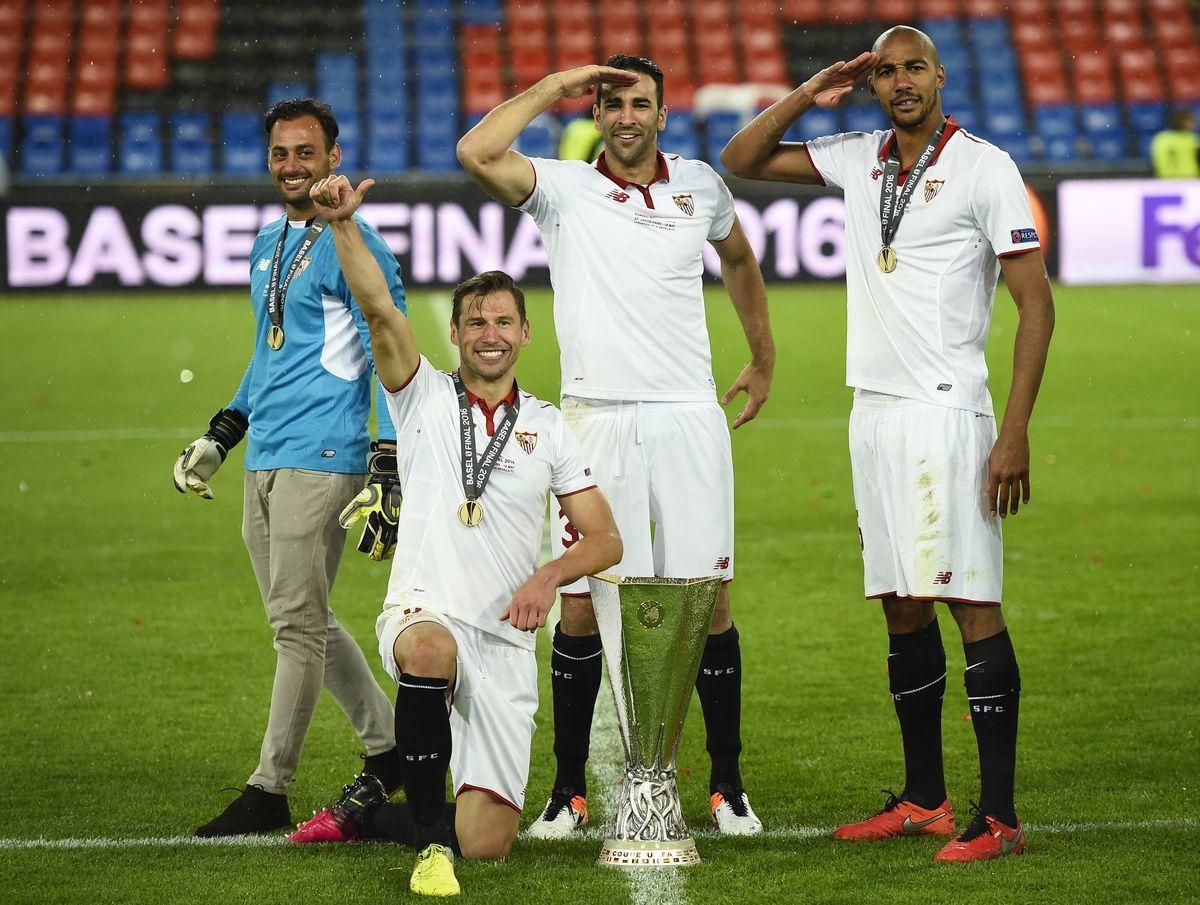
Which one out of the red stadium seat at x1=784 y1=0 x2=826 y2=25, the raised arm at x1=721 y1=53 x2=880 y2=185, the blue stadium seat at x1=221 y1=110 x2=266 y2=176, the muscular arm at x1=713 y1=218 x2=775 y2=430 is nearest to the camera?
the raised arm at x1=721 y1=53 x2=880 y2=185

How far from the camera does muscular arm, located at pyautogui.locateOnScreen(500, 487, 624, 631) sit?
4328mm

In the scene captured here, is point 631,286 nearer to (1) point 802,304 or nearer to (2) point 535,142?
(1) point 802,304

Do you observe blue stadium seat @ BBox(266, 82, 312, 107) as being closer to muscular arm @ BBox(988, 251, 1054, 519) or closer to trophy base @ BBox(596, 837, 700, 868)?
muscular arm @ BBox(988, 251, 1054, 519)

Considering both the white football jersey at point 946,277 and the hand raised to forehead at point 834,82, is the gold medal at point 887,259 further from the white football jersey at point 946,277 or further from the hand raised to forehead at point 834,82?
the hand raised to forehead at point 834,82

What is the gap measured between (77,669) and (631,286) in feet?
10.2

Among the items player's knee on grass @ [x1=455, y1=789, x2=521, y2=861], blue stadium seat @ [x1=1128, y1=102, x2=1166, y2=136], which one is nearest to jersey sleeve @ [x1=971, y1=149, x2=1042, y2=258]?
player's knee on grass @ [x1=455, y1=789, x2=521, y2=861]

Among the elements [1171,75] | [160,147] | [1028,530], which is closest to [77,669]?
[1028,530]

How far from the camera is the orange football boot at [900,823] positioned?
4.67 meters

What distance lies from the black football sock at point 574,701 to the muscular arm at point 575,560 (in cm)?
50

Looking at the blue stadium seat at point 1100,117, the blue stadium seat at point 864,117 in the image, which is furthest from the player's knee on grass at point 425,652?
the blue stadium seat at point 1100,117

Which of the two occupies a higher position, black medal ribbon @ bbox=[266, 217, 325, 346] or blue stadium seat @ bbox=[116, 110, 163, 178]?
blue stadium seat @ bbox=[116, 110, 163, 178]

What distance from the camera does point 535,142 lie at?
23734 millimetres

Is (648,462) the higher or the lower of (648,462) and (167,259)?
the lower

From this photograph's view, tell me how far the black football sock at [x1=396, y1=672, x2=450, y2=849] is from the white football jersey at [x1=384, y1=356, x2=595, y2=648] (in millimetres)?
233
